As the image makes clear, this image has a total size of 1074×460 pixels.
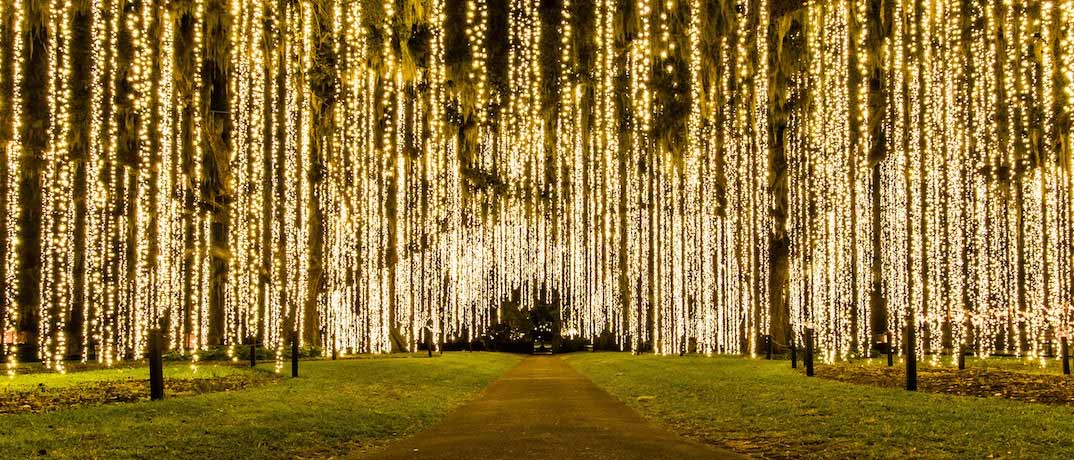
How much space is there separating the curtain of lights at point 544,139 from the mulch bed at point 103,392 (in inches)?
24.9

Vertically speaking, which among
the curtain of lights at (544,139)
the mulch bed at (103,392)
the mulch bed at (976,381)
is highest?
the curtain of lights at (544,139)

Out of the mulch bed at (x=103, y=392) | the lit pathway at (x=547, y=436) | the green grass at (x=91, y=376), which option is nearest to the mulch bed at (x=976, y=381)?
the lit pathway at (x=547, y=436)

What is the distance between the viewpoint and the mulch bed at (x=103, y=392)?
36.6ft

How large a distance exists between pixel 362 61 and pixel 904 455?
886 cm

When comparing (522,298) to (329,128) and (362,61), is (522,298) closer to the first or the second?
(329,128)

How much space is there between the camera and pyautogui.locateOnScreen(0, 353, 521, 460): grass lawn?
26.0 ft

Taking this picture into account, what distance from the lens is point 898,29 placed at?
12.2m

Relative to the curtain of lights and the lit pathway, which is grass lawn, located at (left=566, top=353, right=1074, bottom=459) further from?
the curtain of lights

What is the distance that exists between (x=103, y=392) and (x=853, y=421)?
10595mm

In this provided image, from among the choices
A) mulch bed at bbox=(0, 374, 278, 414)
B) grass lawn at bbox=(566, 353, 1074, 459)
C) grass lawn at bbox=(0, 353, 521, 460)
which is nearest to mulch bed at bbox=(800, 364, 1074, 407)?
grass lawn at bbox=(566, 353, 1074, 459)

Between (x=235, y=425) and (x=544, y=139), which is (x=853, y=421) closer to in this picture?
(x=235, y=425)

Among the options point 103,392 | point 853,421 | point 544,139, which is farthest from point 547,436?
point 544,139

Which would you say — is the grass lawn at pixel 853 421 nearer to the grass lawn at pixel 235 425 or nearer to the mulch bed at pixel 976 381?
the mulch bed at pixel 976 381

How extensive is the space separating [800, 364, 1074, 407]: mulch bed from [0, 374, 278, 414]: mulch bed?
1100cm
